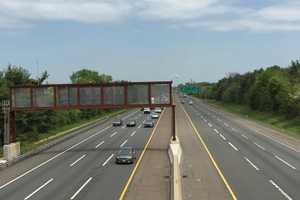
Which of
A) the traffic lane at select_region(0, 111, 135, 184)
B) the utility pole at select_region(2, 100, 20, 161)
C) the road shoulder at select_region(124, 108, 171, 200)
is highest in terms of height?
the utility pole at select_region(2, 100, 20, 161)

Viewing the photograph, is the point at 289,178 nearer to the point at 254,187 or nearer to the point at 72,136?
the point at 254,187

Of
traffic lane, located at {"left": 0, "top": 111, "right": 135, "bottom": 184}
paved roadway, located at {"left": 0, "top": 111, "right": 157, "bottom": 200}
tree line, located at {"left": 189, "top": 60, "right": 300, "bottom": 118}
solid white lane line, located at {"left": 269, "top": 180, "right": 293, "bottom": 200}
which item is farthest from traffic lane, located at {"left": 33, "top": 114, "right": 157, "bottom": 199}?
tree line, located at {"left": 189, "top": 60, "right": 300, "bottom": 118}

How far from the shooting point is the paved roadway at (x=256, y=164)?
3275 centimetres

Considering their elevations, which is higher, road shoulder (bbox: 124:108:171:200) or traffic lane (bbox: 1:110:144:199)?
road shoulder (bbox: 124:108:171:200)

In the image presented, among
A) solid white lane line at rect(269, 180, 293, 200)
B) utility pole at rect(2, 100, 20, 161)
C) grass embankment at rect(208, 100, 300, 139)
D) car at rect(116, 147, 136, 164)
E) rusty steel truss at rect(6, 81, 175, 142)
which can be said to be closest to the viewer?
solid white lane line at rect(269, 180, 293, 200)

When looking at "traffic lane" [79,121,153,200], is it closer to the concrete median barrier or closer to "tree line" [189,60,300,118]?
the concrete median barrier

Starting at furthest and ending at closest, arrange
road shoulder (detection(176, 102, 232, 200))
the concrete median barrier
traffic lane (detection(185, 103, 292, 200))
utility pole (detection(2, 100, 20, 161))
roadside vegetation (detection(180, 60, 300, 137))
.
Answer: roadside vegetation (detection(180, 60, 300, 137))
utility pole (detection(2, 100, 20, 161))
traffic lane (detection(185, 103, 292, 200))
road shoulder (detection(176, 102, 232, 200))
the concrete median barrier

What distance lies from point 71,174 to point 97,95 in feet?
54.4

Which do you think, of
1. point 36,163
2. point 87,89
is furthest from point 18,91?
point 36,163

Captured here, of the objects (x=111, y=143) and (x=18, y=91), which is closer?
(x=18, y=91)

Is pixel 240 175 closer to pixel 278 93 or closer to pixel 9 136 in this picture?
pixel 9 136

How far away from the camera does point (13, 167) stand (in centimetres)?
4531

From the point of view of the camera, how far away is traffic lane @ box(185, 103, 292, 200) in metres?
32.0

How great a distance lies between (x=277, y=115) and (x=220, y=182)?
71568 millimetres
